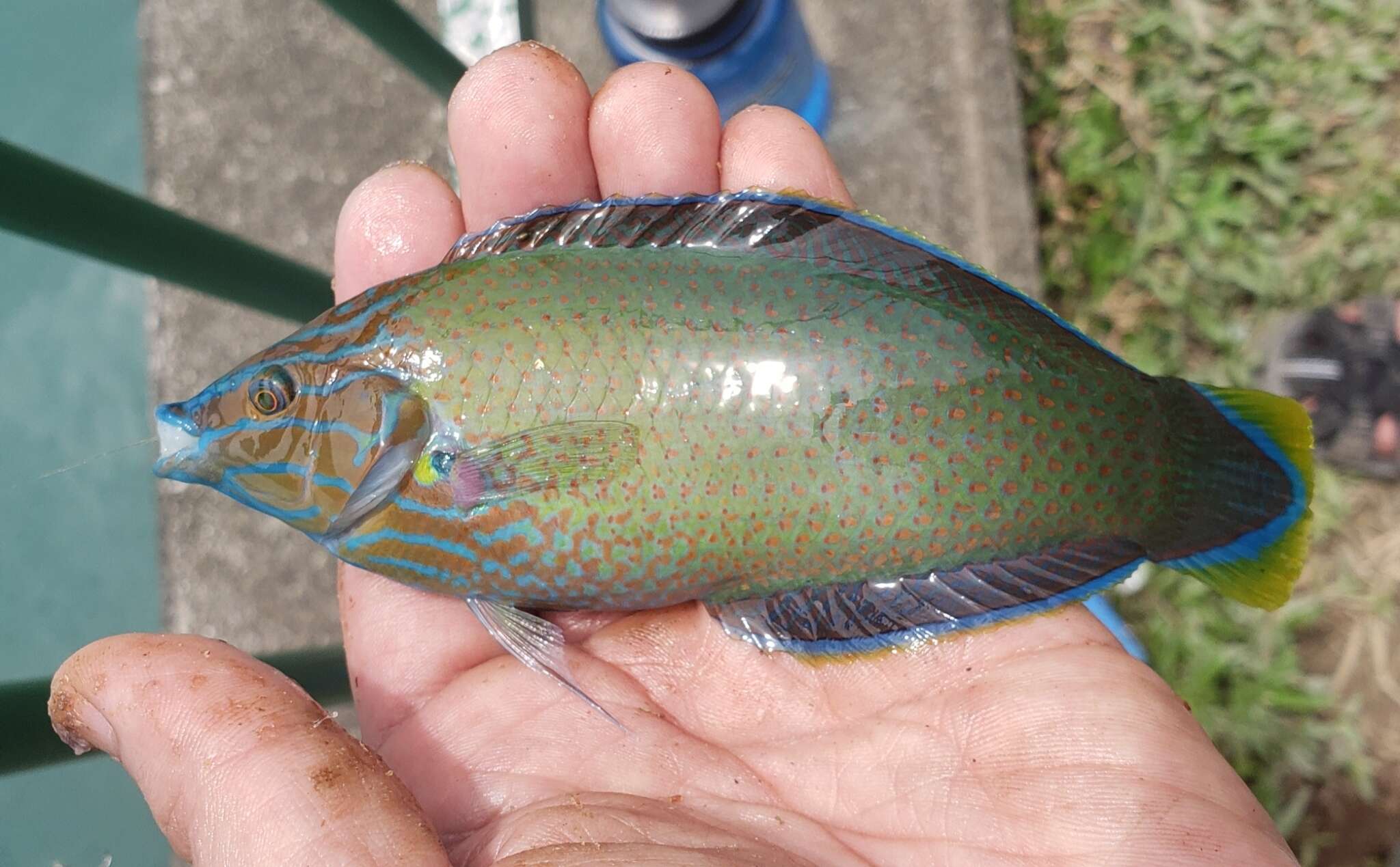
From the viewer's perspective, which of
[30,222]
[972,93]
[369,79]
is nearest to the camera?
[30,222]

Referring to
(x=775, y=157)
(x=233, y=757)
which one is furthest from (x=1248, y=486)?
(x=233, y=757)

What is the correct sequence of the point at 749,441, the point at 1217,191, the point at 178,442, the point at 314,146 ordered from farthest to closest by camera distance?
the point at 314,146 → the point at 1217,191 → the point at 178,442 → the point at 749,441

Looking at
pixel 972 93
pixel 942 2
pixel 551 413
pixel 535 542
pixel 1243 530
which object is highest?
pixel 942 2

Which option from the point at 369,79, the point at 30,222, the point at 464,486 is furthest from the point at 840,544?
the point at 369,79

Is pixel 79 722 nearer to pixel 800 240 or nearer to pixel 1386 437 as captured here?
pixel 800 240

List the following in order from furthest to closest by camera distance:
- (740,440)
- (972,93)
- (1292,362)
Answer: (972,93), (1292,362), (740,440)

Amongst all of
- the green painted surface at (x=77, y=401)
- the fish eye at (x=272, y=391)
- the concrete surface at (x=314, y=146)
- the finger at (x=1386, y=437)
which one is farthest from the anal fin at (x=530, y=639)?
the finger at (x=1386, y=437)

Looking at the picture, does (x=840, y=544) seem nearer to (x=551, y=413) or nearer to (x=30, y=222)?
(x=551, y=413)
